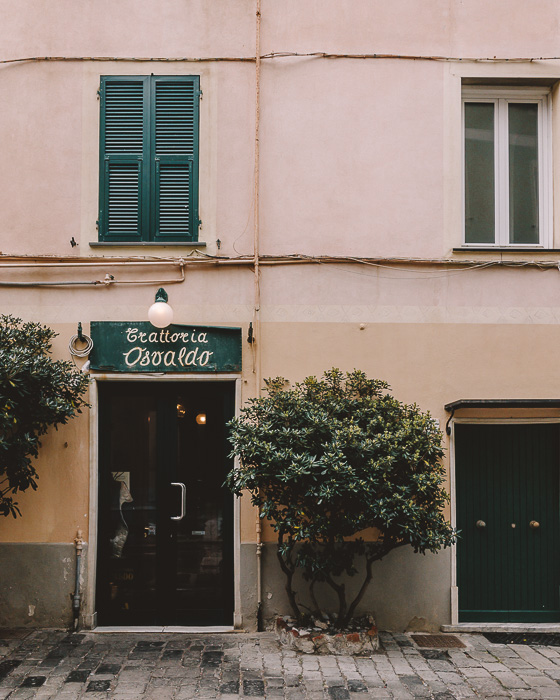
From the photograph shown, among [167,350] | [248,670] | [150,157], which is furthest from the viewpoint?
[150,157]

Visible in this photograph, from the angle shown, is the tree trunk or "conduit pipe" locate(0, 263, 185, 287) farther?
"conduit pipe" locate(0, 263, 185, 287)

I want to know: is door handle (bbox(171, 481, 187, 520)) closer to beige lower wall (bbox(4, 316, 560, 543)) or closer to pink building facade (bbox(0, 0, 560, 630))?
pink building facade (bbox(0, 0, 560, 630))

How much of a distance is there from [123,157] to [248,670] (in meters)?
5.43

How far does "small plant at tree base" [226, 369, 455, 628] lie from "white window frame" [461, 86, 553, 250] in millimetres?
2606

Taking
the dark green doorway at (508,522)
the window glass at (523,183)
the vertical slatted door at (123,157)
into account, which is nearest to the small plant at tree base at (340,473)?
the dark green doorway at (508,522)

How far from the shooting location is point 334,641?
5863mm

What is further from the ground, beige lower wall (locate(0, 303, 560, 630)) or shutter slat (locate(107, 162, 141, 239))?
shutter slat (locate(107, 162, 141, 239))

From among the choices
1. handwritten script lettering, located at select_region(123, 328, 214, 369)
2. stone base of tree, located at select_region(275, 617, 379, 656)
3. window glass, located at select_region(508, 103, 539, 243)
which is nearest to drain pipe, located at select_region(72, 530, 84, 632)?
handwritten script lettering, located at select_region(123, 328, 214, 369)

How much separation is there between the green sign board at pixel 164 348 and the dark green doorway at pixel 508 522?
2.78m

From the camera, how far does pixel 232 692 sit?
514 cm

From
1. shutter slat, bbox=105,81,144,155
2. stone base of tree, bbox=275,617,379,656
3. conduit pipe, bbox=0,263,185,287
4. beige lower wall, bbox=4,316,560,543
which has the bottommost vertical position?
stone base of tree, bbox=275,617,379,656

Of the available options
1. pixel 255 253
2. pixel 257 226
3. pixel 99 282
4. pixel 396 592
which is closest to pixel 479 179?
pixel 257 226

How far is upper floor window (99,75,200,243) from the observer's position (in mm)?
6871

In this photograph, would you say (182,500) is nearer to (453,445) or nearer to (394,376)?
(394,376)
